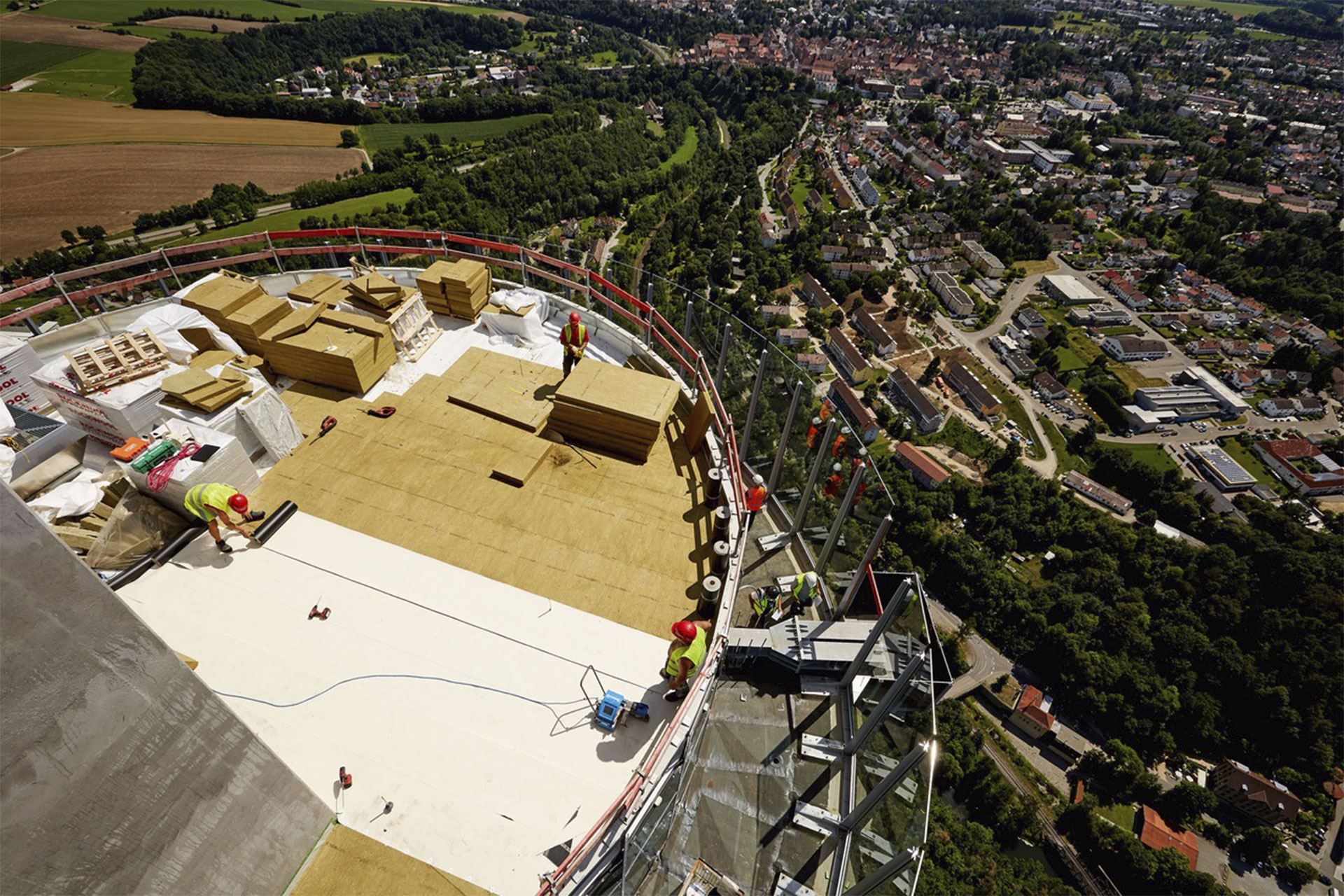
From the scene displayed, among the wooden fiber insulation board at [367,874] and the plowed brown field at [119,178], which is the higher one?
the wooden fiber insulation board at [367,874]

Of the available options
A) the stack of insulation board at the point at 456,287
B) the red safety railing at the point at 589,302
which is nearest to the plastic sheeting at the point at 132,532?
the red safety railing at the point at 589,302

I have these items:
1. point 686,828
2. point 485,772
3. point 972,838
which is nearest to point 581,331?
point 485,772

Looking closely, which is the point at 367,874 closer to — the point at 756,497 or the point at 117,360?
the point at 756,497

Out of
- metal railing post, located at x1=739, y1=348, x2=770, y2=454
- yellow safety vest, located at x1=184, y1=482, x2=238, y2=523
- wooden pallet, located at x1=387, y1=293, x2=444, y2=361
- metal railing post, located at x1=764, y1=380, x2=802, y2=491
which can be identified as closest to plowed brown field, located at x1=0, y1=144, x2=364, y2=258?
wooden pallet, located at x1=387, y1=293, x2=444, y2=361

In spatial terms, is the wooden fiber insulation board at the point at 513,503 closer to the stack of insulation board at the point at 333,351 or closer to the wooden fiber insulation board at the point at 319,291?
the stack of insulation board at the point at 333,351

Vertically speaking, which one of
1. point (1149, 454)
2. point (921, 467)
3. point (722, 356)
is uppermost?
point (722, 356)

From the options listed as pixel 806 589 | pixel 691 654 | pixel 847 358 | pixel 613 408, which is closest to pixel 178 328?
pixel 613 408

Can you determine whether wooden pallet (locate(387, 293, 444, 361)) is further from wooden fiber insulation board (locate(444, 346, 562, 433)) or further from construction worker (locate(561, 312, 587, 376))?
construction worker (locate(561, 312, 587, 376))
